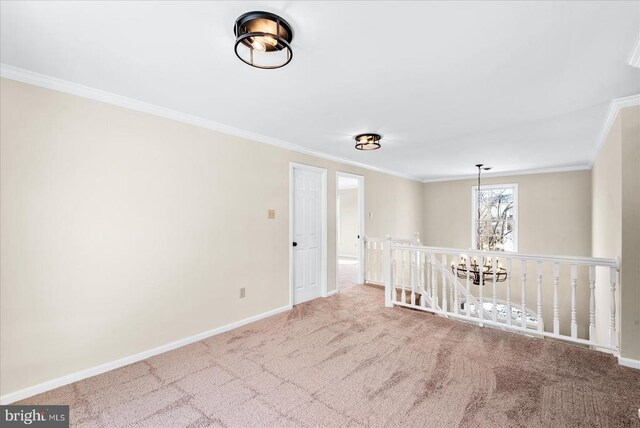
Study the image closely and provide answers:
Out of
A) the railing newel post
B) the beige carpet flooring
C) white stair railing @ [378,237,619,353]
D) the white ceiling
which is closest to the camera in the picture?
the white ceiling

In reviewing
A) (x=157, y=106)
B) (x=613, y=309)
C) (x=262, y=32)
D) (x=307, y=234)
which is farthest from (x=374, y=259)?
(x=262, y=32)

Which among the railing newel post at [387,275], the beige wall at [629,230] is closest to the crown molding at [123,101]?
the railing newel post at [387,275]

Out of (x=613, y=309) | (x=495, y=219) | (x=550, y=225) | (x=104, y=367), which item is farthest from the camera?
(x=495, y=219)

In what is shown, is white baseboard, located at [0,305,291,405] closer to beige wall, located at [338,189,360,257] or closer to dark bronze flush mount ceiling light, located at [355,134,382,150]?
dark bronze flush mount ceiling light, located at [355,134,382,150]

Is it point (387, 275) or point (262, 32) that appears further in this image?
point (387, 275)

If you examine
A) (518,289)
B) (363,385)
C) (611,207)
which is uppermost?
(611,207)

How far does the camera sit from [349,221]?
356 inches

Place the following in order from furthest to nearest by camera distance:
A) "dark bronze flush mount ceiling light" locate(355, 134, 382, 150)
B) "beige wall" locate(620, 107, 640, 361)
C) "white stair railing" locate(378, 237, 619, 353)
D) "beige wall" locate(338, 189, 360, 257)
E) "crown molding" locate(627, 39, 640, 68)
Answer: "beige wall" locate(338, 189, 360, 257) → "dark bronze flush mount ceiling light" locate(355, 134, 382, 150) → "white stair railing" locate(378, 237, 619, 353) → "beige wall" locate(620, 107, 640, 361) → "crown molding" locate(627, 39, 640, 68)

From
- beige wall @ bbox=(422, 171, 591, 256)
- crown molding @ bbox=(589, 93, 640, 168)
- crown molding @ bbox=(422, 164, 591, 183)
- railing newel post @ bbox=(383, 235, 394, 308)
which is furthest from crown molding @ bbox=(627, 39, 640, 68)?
beige wall @ bbox=(422, 171, 591, 256)

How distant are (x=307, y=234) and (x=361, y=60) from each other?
2843 millimetres

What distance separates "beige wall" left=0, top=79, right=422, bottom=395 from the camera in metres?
2.04

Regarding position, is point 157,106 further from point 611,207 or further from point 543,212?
point 543,212

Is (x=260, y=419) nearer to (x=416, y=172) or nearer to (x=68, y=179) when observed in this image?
(x=68, y=179)

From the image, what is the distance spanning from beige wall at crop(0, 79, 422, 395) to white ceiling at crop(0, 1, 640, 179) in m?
0.34
